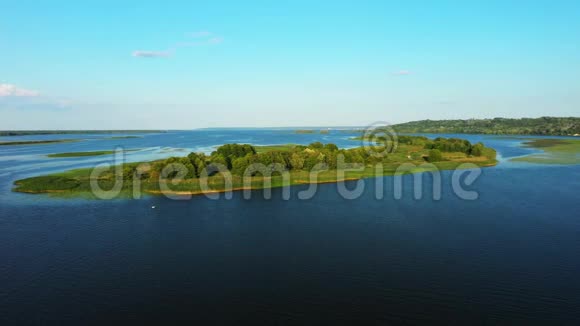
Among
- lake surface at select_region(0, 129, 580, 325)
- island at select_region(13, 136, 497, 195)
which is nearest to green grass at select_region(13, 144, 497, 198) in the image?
island at select_region(13, 136, 497, 195)

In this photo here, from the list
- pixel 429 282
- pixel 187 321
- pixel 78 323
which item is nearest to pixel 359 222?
pixel 429 282

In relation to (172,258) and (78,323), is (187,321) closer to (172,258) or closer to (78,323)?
(78,323)

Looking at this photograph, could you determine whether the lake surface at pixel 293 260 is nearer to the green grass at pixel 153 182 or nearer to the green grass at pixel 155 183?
the green grass at pixel 155 183

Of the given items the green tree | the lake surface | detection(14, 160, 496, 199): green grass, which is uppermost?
the green tree

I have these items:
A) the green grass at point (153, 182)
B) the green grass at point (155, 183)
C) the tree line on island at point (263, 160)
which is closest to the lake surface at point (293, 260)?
the green grass at point (155, 183)

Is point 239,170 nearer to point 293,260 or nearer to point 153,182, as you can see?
point 153,182

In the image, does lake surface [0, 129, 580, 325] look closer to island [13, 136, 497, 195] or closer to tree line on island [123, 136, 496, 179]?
island [13, 136, 497, 195]

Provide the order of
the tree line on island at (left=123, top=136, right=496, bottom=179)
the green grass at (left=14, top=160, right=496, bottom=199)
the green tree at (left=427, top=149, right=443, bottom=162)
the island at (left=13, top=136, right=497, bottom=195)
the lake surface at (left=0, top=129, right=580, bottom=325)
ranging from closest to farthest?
the lake surface at (left=0, top=129, right=580, bottom=325)
the green grass at (left=14, top=160, right=496, bottom=199)
the island at (left=13, top=136, right=497, bottom=195)
the tree line on island at (left=123, top=136, right=496, bottom=179)
the green tree at (left=427, top=149, right=443, bottom=162)

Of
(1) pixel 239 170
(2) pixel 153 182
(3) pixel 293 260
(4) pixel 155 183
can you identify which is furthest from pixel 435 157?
(3) pixel 293 260
